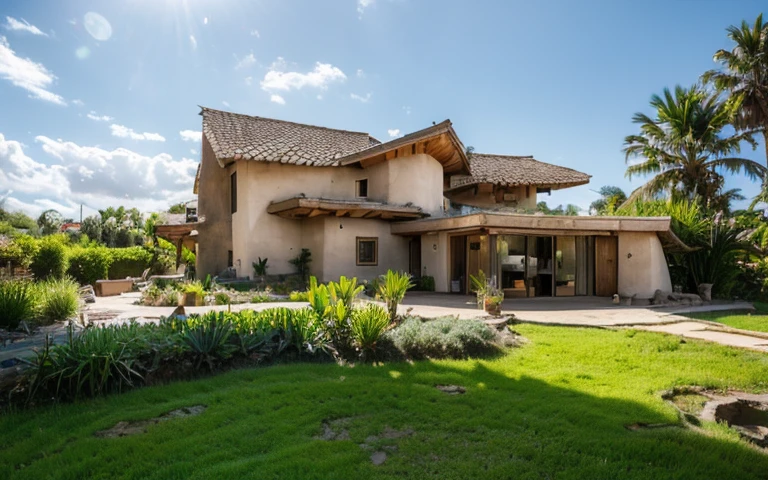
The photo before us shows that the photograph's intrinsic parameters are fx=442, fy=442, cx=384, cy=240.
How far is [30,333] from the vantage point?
7.49m

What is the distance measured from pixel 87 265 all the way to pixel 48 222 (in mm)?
37750

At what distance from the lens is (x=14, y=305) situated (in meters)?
8.10

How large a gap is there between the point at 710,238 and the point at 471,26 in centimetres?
1099

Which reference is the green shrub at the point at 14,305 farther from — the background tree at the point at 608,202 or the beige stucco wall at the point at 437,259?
the background tree at the point at 608,202

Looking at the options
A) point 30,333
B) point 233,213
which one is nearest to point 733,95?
point 233,213

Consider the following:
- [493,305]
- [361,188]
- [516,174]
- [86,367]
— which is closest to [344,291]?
[86,367]

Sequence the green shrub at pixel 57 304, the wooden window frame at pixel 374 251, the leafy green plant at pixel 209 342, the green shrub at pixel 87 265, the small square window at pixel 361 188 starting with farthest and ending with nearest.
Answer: the green shrub at pixel 87 265, the small square window at pixel 361 188, the wooden window frame at pixel 374 251, the green shrub at pixel 57 304, the leafy green plant at pixel 209 342

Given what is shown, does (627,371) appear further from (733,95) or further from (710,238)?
(733,95)

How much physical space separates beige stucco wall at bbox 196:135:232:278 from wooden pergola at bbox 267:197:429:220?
359cm

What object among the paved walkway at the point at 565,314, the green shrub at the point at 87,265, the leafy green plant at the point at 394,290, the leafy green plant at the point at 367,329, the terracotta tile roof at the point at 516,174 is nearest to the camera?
the leafy green plant at the point at 367,329

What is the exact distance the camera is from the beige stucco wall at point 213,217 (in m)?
19.8

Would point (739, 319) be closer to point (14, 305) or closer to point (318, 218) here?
point (318, 218)

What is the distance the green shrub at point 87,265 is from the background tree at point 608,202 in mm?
24518

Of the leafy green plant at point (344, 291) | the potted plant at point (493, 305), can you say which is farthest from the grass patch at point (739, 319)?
the leafy green plant at point (344, 291)
